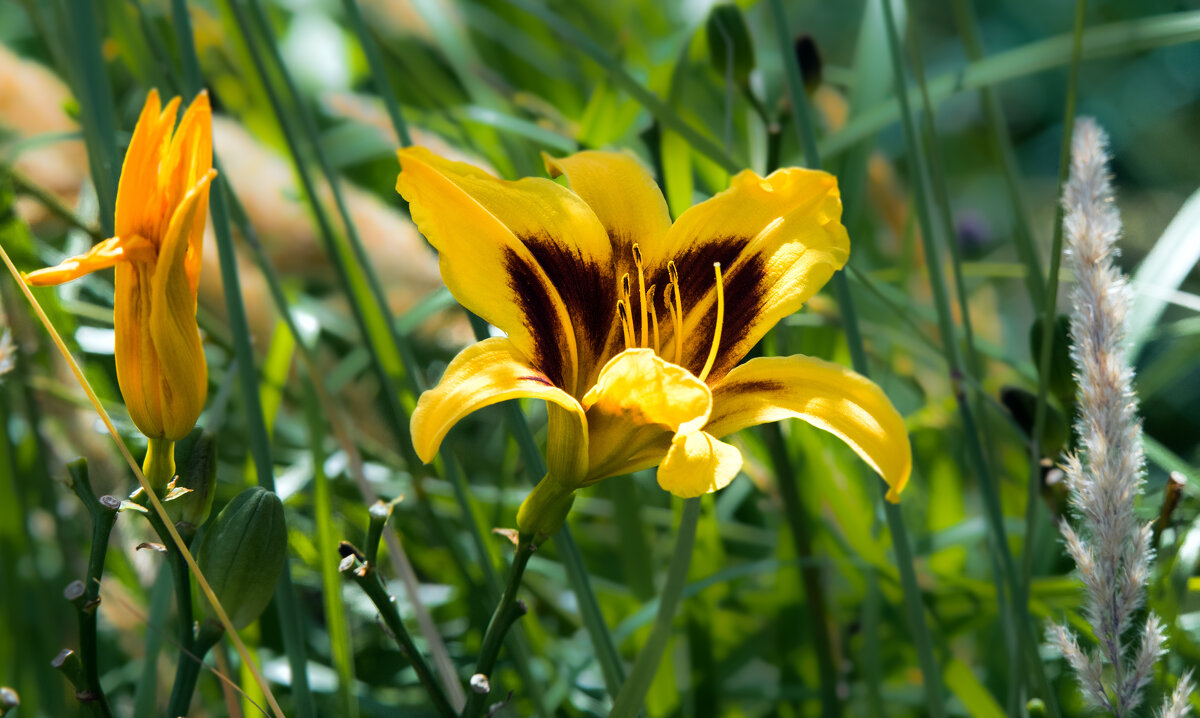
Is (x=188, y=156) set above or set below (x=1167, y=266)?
below

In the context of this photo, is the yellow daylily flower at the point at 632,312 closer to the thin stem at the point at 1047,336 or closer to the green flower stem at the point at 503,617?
the green flower stem at the point at 503,617

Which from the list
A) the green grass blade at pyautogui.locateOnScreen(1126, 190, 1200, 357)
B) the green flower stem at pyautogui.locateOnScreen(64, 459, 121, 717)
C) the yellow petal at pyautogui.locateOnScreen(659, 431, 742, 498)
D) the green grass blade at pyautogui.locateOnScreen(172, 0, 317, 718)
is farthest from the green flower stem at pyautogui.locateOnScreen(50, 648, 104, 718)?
the green grass blade at pyautogui.locateOnScreen(1126, 190, 1200, 357)

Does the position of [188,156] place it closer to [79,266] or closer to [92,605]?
[79,266]

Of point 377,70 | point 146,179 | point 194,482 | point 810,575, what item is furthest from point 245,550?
point 810,575

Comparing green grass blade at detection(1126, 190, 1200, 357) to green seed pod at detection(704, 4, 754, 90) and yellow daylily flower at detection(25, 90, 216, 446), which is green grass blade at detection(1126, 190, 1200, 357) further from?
yellow daylily flower at detection(25, 90, 216, 446)

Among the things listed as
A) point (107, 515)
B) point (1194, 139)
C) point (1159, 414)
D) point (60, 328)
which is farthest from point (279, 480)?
point (1194, 139)

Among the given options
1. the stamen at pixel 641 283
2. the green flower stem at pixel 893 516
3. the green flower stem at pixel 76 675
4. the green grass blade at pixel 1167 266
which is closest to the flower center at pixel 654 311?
the stamen at pixel 641 283

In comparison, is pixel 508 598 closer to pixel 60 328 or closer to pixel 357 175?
pixel 60 328
